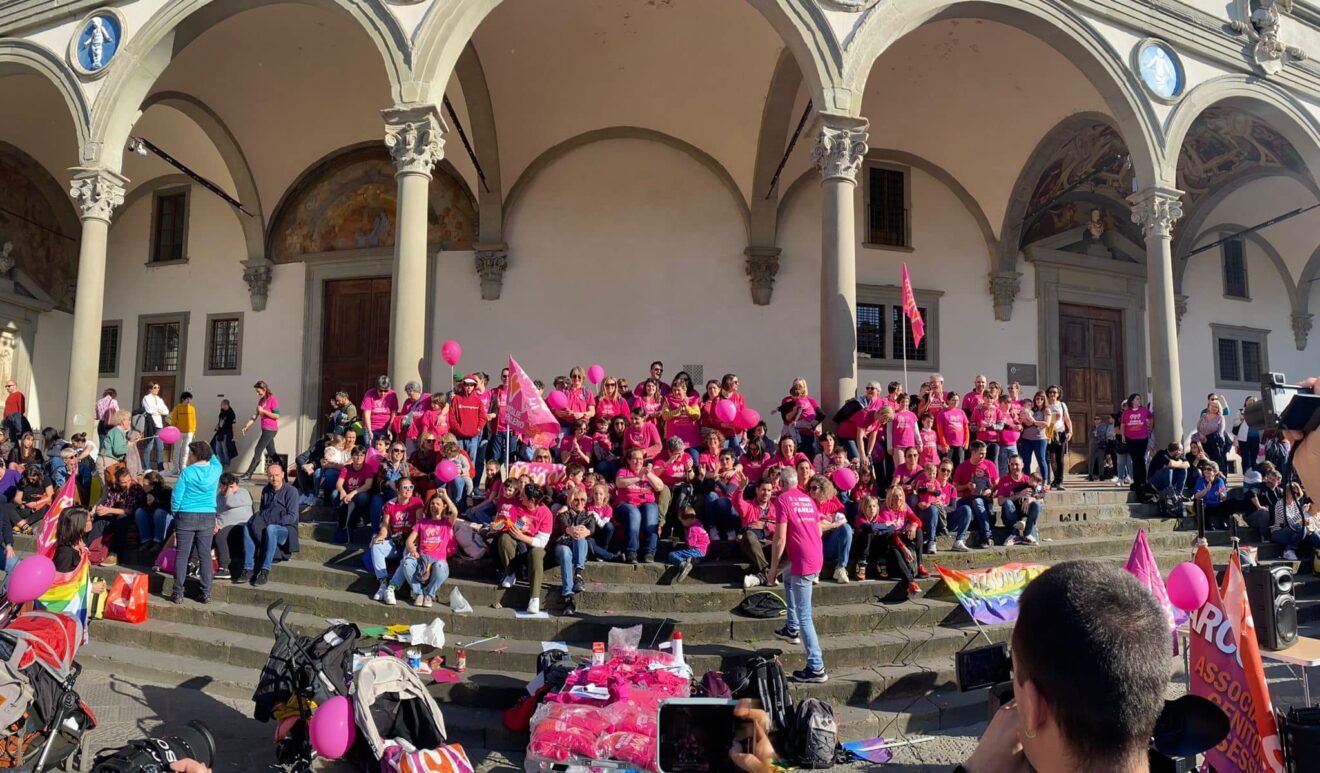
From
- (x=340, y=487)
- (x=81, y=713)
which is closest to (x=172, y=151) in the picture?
(x=340, y=487)

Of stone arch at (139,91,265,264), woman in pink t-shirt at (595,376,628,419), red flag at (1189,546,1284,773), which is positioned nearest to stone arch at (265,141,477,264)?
stone arch at (139,91,265,264)

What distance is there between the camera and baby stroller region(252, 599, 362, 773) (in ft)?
16.1

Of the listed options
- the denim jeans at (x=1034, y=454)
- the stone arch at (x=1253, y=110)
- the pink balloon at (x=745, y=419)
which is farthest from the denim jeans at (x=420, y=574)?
the stone arch at (x=1253, y=110)

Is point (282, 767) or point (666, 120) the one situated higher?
point (666, 120)

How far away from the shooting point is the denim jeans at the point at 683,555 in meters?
7.61

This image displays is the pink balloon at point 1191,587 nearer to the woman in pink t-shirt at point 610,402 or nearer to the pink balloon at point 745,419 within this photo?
the pink balloon at point 745,419

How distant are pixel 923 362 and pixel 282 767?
13.9 metres

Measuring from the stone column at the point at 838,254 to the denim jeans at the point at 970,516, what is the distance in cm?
200

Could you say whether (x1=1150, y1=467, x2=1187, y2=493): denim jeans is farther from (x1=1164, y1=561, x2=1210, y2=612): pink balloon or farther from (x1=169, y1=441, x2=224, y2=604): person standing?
(x1=169, y1=441, x2=224, y2=604): person standing

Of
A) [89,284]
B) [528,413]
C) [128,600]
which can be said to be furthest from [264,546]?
[89,284]

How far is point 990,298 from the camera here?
54.7 feet

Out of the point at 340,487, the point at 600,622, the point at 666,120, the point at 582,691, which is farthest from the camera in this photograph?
the point at 666,120

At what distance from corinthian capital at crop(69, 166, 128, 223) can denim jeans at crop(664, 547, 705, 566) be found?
10276 millimetres

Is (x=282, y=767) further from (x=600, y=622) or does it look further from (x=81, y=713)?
(x=600, y=622)
